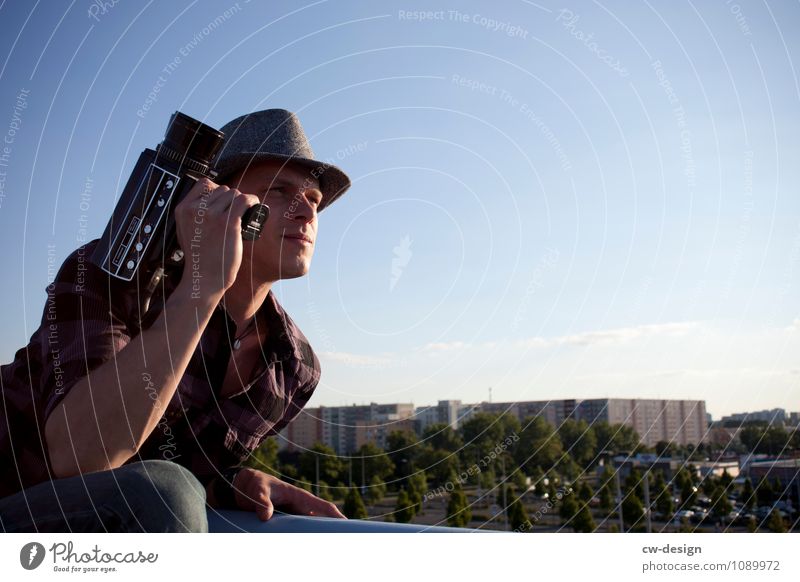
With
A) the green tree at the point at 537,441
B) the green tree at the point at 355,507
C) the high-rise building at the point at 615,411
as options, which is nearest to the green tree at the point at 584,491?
the green tree at the point at 537,441

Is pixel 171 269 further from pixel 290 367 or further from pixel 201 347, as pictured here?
pixel 290 367

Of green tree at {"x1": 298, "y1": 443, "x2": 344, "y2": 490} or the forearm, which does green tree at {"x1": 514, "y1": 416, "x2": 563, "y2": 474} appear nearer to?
green tree at {"x1": 298, "y1": 443, "x2": 344, "y2": 490}

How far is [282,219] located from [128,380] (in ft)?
2.03

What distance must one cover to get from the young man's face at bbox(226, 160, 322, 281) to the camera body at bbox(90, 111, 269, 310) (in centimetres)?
30

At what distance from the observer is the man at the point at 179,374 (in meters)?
0.86

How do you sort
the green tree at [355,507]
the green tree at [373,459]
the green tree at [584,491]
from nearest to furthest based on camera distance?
the green tree at [373,459], the green tree at [355,507], the green tree at [584,491]

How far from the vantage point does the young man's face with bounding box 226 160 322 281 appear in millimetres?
1430

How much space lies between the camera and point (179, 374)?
0.91 m

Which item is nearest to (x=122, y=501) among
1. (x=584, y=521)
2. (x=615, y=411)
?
(x=615, y=411)

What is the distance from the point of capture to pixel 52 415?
0.90m

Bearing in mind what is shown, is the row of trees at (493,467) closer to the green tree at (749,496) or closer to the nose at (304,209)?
the green tree at (749,496)

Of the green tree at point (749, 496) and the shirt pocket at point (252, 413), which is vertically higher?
the shirt pocket at point (252, 413)

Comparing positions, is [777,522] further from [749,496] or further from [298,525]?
[298,525]
